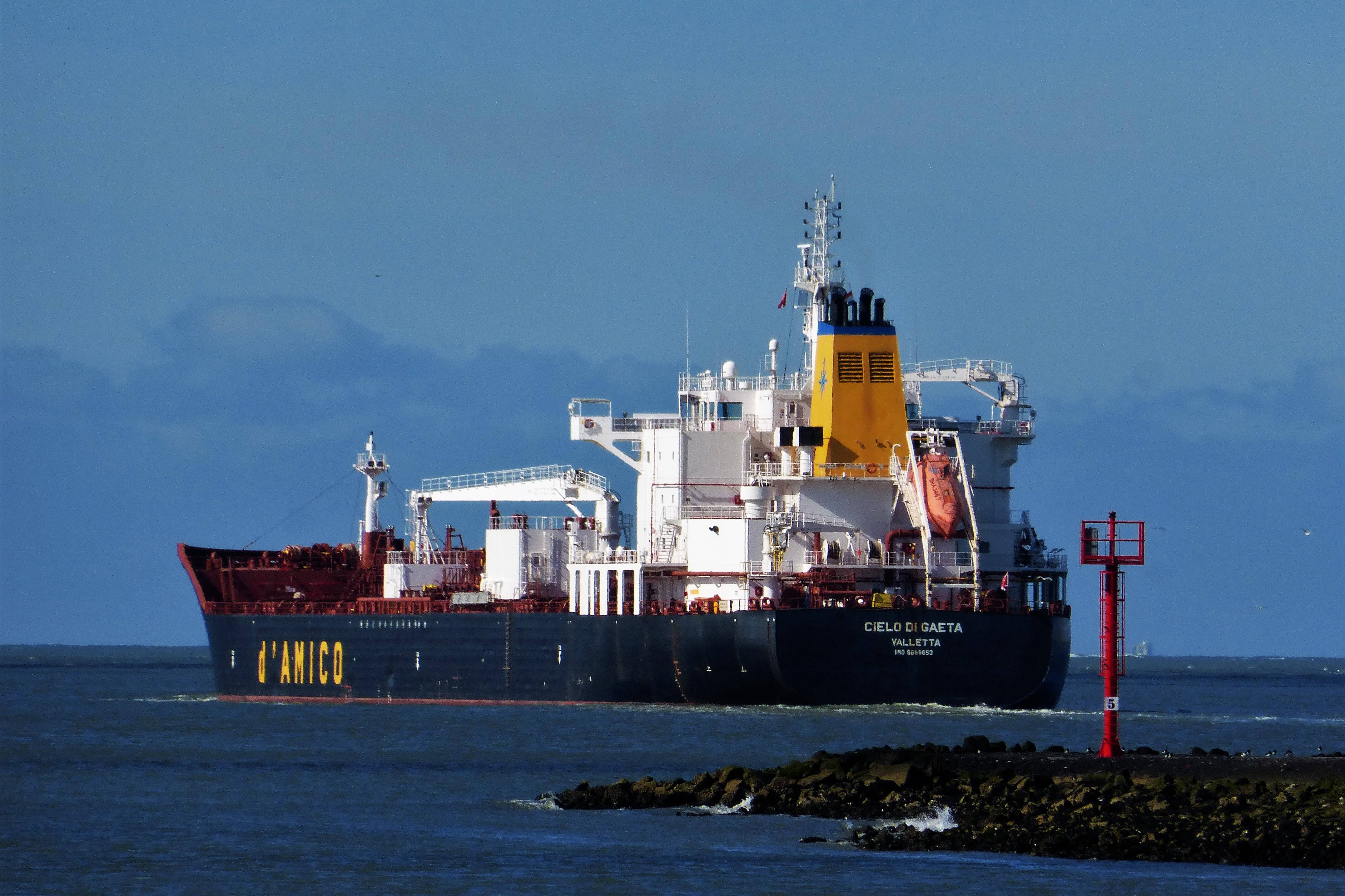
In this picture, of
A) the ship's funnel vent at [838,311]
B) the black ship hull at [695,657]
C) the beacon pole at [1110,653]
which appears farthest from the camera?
the ship's funnel vent at [838,311]

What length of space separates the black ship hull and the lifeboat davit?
7.93 feet

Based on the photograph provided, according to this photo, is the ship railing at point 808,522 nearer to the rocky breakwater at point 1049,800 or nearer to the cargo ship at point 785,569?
the cargo ship at point 785,569

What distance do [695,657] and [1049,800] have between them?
68.6 feet

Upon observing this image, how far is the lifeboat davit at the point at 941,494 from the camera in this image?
4934 cm

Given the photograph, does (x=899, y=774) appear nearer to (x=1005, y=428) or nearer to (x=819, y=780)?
(x=819, y=780)

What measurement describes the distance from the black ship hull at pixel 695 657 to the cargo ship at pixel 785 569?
0.16ft

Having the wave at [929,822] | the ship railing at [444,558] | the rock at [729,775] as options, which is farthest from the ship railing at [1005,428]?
the wave at [929,822]

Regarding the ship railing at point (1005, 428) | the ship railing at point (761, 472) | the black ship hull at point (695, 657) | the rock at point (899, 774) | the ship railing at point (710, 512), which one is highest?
the ship railing at point (1005, 428)

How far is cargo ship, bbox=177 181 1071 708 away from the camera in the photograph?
47.9m

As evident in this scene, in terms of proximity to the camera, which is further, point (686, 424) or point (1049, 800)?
point (686, 424)

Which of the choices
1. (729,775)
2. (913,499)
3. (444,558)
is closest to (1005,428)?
(913,499)

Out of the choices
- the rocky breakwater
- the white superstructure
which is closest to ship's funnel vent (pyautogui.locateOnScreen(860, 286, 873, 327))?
the white superstructure

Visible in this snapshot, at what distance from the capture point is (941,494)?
49.4 m

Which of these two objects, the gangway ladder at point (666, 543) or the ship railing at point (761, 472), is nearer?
the ship railing at point (761, 472)
